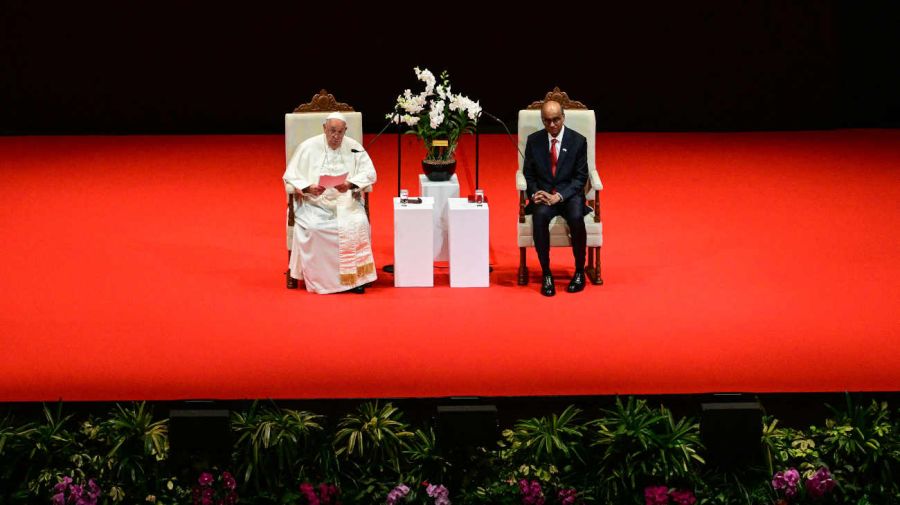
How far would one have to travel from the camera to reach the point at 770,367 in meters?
5.83

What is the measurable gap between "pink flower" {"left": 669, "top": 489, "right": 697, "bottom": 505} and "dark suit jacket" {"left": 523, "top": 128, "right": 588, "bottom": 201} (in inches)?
97.5

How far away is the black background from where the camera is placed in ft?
39.2

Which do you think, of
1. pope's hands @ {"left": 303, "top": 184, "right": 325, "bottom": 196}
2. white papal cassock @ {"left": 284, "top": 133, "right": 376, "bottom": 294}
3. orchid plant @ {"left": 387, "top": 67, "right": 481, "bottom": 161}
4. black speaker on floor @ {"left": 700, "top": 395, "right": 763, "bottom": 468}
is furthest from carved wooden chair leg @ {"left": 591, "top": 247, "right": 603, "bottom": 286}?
black speaker on floor @ {"left": 700, "top": 395, "right": 763, "bottom": 468}

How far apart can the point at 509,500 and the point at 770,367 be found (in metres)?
1.45

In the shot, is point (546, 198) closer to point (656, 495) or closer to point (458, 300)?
point (458, 300)

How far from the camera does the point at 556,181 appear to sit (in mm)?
7199

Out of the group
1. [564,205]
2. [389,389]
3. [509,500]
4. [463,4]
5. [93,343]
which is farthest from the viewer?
[463,4]

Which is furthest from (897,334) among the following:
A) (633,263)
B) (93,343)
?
(93,343)

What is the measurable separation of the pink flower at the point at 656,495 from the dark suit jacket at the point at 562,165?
8.16ft

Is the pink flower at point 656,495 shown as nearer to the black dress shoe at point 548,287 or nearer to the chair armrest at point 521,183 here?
the black dress shoe at point 548,287

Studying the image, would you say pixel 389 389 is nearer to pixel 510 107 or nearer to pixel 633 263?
pixel 633 263

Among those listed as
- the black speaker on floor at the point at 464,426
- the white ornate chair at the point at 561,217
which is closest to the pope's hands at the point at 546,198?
the white ornate chair at the point at 561,217

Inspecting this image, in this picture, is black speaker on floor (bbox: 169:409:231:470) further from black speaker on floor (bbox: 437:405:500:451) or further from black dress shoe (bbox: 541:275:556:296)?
black dress shoe (bbox: 541:275:556:296)

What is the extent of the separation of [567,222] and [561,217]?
2.9 inches
